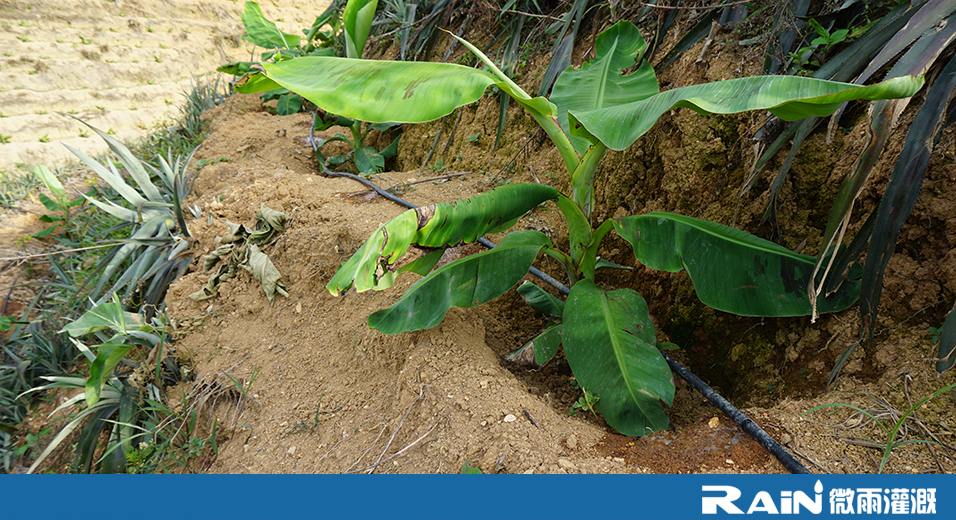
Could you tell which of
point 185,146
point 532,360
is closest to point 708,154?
point 532,360

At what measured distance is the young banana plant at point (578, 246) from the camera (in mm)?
1232

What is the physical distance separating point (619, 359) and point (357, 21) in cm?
274

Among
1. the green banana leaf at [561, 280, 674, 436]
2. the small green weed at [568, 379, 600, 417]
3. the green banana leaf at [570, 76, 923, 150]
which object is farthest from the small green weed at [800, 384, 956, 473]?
the green banana leaf at [570, 76, 923, 150]

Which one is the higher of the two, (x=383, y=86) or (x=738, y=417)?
(x=383, y=86)

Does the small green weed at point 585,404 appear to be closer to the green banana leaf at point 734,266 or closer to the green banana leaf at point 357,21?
the green banana leaf at point 734,266

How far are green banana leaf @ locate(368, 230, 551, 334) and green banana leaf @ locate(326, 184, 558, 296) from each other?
113 millimetres

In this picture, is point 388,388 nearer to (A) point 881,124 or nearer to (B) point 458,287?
(B) point 458,287

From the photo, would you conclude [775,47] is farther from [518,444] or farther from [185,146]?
[185,146]

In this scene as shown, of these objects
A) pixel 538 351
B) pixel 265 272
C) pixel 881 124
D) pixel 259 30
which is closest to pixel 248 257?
pixel 265 272

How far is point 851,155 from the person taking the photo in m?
1.41

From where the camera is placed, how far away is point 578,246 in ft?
5.04

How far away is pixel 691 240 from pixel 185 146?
13.6ft

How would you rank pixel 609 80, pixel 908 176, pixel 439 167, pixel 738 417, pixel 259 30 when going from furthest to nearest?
1. pixel 259 30
2. pixel 439 167
3. pixel 609 80
4. pixel 738 417
5. pixel 908 176

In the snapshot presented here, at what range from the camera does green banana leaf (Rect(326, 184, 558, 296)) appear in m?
1.15
